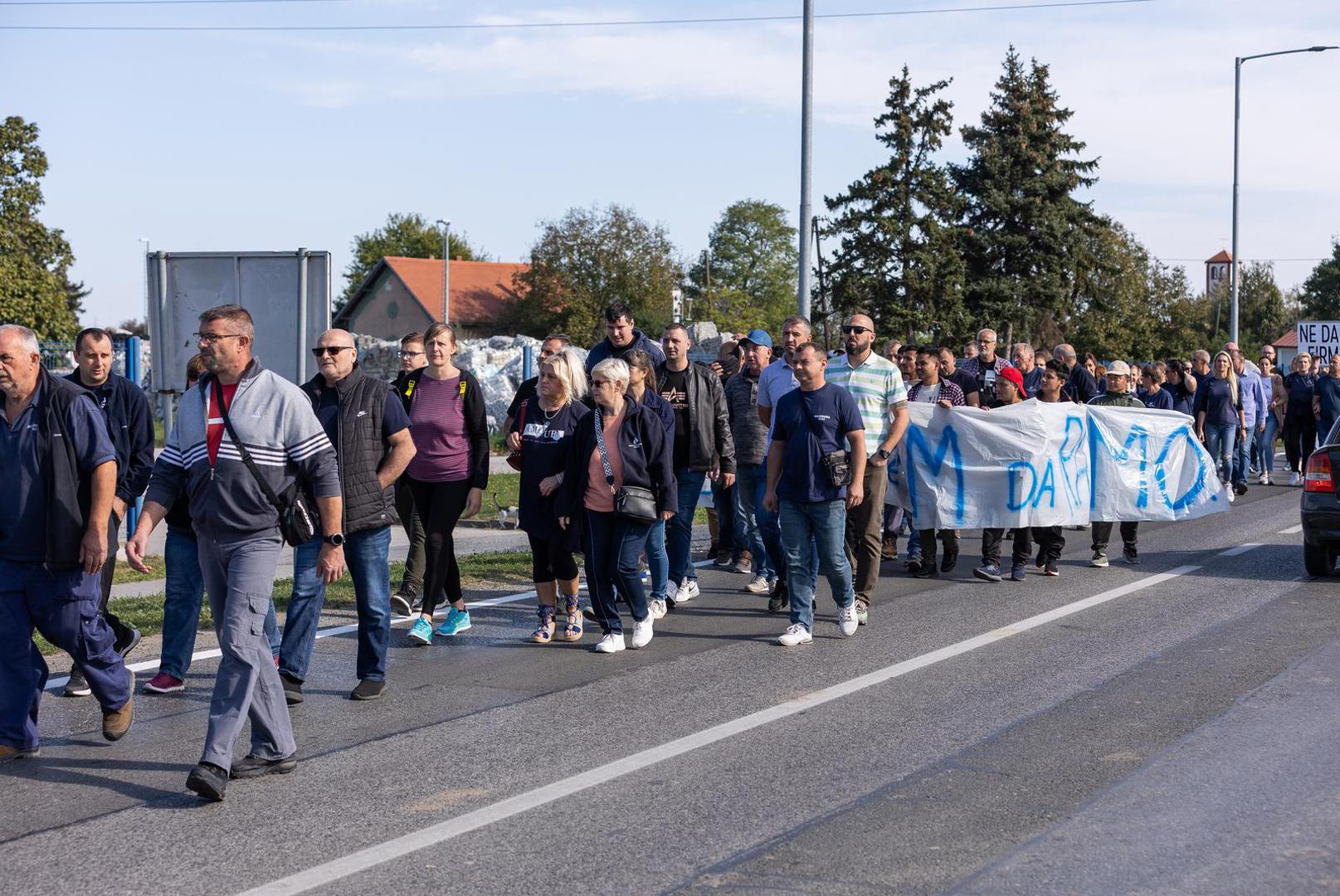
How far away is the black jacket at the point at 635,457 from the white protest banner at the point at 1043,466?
393 cm

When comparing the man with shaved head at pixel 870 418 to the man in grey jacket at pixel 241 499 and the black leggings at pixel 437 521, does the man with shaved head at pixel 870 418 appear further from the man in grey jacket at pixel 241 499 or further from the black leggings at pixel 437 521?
the man in grey jacket at pixel 241 499

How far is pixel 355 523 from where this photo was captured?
7371 millimetres

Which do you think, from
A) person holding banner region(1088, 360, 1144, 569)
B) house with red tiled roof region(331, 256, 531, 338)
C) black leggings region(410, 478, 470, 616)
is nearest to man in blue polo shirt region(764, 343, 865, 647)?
black leggings region(410, 478, 470, 616)

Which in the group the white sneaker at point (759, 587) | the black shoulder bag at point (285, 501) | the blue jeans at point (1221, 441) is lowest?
the white sneaker at point (759, 587)

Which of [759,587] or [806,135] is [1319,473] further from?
[806,135]

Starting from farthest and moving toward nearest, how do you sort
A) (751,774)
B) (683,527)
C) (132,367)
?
(132,367) → (683,527) → (751,774)

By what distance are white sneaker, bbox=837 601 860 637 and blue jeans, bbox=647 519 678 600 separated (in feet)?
3.97

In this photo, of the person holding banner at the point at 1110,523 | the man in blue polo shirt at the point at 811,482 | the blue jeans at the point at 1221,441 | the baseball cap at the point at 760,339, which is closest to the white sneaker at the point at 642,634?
the man in blue polo shirt at the point at 811,482

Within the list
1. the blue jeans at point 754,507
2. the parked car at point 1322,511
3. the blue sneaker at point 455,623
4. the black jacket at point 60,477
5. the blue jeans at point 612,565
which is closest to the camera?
the black jacket at point 60,477

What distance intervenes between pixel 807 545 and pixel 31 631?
4528 millimetres

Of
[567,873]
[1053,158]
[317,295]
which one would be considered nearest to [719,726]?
[567,873]

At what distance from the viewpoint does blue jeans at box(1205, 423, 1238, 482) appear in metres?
19.5

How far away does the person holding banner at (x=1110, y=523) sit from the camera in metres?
12.7

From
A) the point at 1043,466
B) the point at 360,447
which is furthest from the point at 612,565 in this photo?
the point at 1043,466
